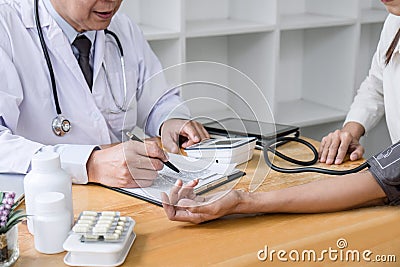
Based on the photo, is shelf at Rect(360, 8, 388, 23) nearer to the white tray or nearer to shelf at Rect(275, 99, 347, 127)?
shelf at Rect(275, 99, 347, 127)

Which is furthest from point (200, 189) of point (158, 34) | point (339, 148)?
point (158, 34)

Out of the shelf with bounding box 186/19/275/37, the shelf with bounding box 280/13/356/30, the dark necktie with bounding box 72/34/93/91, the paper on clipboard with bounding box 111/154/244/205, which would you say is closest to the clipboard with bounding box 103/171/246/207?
the paper on clipboard with bounding box 111/154/244/205

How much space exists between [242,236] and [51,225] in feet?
1.22

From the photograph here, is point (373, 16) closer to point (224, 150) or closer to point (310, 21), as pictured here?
point (310, 21)

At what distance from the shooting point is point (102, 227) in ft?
3.82

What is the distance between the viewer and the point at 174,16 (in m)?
2.61

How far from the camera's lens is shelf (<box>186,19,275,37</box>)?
2.68m

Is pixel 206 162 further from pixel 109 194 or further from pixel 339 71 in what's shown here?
pixel 339 71

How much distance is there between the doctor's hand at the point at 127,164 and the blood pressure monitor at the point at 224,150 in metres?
0.11

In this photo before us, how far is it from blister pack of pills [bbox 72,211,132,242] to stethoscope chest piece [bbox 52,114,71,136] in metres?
0.59

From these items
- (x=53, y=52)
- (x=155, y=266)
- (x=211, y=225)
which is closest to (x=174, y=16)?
(x=53, y=52)

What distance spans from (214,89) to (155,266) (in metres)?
0.41

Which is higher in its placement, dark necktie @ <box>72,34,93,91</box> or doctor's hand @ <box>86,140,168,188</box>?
dark necktie @ <box>72,34,93,91</box>

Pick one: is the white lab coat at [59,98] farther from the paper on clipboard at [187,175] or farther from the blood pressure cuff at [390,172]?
the blood pressure cuff at [390,172]
